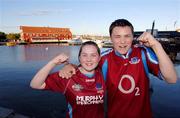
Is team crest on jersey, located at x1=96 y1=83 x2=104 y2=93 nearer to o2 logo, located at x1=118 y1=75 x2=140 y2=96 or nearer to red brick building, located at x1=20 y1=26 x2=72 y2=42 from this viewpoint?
o2 logo, located at x1=118 y1=75 x2=140 y2=96

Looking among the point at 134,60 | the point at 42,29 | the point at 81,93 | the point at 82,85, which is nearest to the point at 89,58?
the point at 82,85

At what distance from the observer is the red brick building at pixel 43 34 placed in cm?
12975

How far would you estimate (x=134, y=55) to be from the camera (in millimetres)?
3068

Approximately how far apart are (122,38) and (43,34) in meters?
136

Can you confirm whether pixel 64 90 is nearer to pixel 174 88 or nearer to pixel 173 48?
pixel 174 88

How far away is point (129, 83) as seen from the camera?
2.93 m

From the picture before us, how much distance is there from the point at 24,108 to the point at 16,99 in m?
2.51

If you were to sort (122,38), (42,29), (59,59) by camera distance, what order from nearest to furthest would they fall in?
(59,59)
(122,38)
(42,29)

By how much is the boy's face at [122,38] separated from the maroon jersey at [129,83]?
0.36ft

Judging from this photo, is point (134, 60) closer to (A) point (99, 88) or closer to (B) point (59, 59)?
(A) point (99, 88)

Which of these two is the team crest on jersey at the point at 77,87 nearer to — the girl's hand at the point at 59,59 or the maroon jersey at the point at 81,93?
the maroon jersey at the point at 81,93

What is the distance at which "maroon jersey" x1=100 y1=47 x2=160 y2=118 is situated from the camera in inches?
115

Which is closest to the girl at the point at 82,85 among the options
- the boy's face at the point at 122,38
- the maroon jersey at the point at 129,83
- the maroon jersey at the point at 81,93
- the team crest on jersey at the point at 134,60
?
the maroon jersey at the point at 81,93

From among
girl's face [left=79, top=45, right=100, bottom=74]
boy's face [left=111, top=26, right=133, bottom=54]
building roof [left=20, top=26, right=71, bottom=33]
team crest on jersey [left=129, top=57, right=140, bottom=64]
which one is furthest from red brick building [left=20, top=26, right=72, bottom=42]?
team crest on jersey [left=129, top=57, right=140, bottom=64]
